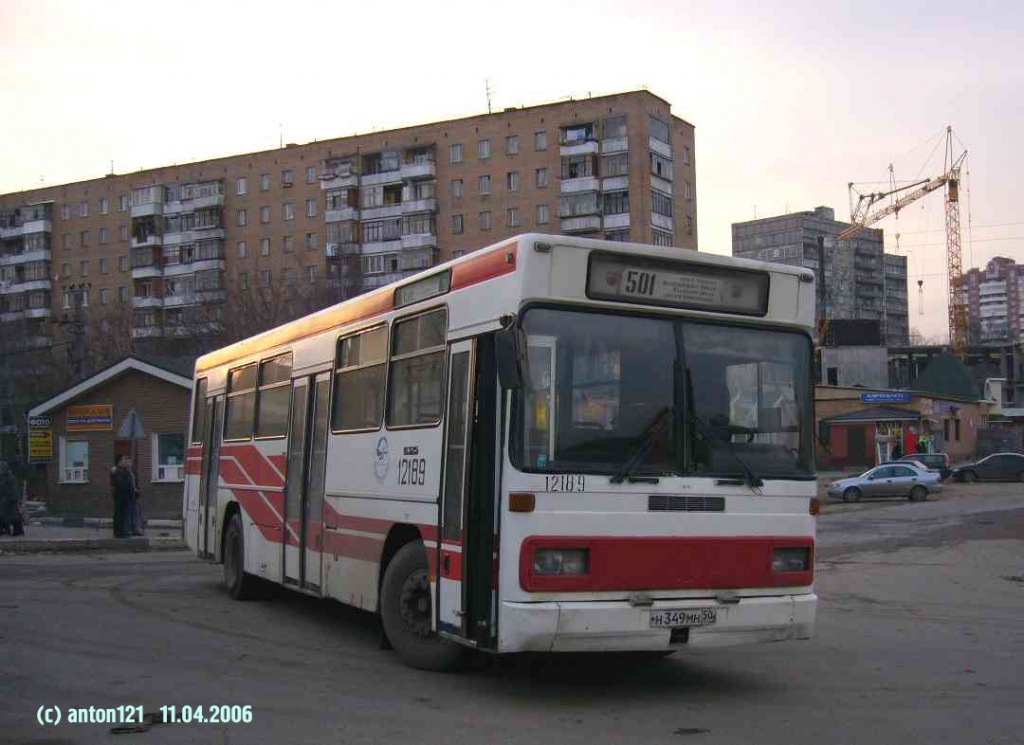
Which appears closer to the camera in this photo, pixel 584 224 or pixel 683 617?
pixel 683 617

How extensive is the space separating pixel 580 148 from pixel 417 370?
7404 cm

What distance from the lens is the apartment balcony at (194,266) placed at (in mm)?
95375

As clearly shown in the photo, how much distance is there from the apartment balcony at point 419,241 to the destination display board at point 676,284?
78.4m

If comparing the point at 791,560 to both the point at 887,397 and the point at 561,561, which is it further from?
the point at 887,397

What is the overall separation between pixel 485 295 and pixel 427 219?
3145 inches

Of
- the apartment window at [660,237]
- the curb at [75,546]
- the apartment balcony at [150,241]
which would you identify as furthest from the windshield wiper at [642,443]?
the apartment balcony at [150,241]

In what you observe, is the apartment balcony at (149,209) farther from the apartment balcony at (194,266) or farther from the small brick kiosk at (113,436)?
the small brick kiosk at (113,436)

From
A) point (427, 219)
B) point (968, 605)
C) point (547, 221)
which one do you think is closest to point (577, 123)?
point (547, 221)

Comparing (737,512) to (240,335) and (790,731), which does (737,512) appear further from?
(240,335)

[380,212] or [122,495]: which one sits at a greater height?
[380,212]

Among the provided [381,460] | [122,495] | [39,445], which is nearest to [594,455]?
[381,460]

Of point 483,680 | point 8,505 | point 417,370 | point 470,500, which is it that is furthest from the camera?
point 8,505

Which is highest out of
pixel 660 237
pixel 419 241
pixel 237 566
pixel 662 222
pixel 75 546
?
pixel 662 222

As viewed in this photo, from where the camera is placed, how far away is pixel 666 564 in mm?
8094
